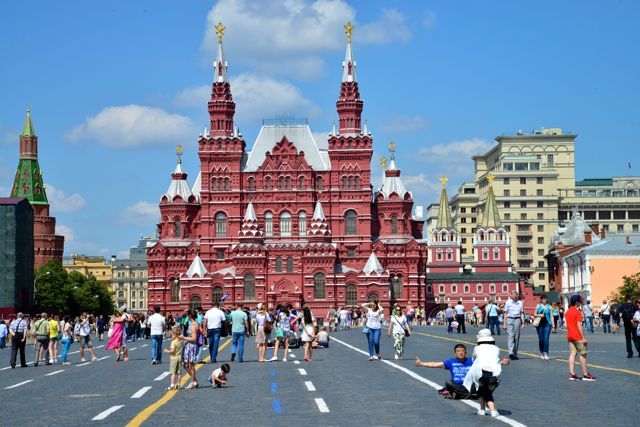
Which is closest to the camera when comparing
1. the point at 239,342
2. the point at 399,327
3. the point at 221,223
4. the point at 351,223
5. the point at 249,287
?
the point at 399,327

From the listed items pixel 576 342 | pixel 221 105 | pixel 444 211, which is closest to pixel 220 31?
pixel 221 105

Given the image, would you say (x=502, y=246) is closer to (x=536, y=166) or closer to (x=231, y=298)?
(x=536, y=166)

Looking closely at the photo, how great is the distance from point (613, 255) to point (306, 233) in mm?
32266

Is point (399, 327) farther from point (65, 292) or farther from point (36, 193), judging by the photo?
point (36, 193)

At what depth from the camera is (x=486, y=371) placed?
18.7m

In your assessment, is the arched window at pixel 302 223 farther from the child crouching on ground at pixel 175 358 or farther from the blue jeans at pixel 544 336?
the child crouching on ground at pixel 175 358

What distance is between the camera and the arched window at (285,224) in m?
Result: 124

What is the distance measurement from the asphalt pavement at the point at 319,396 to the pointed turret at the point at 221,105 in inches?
3670

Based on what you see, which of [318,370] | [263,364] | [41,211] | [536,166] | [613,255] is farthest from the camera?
[536,166]

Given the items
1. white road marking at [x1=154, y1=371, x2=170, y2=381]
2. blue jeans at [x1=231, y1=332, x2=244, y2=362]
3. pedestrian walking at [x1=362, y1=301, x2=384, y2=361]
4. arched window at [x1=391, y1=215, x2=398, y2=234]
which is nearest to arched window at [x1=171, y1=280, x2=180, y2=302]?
arched window at [x1=391, y1=215, x2=398, y2=234]

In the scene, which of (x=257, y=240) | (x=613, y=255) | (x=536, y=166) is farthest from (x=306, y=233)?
(x=536, y=166)

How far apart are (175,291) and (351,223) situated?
821 inches

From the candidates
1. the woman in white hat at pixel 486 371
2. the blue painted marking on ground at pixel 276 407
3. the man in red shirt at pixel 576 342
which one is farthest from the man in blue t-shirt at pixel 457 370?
the man in red shirt at pixel 576 342

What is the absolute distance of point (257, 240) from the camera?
4771 inches
